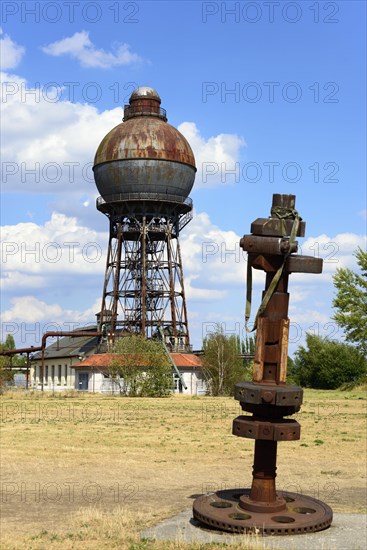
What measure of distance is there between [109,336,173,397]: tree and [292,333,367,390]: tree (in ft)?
67.4

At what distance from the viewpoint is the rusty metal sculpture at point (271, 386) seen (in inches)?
354

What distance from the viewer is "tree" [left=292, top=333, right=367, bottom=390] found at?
6400 cm

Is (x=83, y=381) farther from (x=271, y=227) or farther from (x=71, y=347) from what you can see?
(x=271, y=227)

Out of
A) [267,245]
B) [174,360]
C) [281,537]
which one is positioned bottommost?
[174,360]

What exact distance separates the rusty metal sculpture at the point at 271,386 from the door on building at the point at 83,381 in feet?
181

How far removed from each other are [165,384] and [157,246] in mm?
16562

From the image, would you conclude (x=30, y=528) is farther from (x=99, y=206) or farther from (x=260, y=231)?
(x=99, y=206)

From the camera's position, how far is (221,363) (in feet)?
170

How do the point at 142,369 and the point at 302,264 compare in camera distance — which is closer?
the point at 302,264

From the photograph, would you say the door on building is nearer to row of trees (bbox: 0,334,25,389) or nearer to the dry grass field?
row of trees (bbox: 0,334,25,389)

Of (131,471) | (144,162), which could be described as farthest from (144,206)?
(131,471)

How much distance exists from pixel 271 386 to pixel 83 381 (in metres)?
56.6

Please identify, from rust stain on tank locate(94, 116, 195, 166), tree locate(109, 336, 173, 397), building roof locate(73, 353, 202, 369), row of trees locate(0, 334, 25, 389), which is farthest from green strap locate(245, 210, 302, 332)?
rust stain on tank locate(94, 116, 195, 166)

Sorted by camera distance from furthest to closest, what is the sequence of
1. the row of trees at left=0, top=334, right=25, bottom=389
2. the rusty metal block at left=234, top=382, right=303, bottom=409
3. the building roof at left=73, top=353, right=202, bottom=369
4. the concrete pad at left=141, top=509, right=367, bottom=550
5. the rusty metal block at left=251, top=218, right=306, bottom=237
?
the building roof at left=73, top=353, right=202, bottom=369
the row of trees at left=0, top=334, right=25, bottom=389
the rusty metal block at left=251, top=218, right=306, bottom=237
the rusty metal block at left=234, top=382, right=303, bottom=409
the concrete pad at left=141, top=509, right=367, bottom=550
